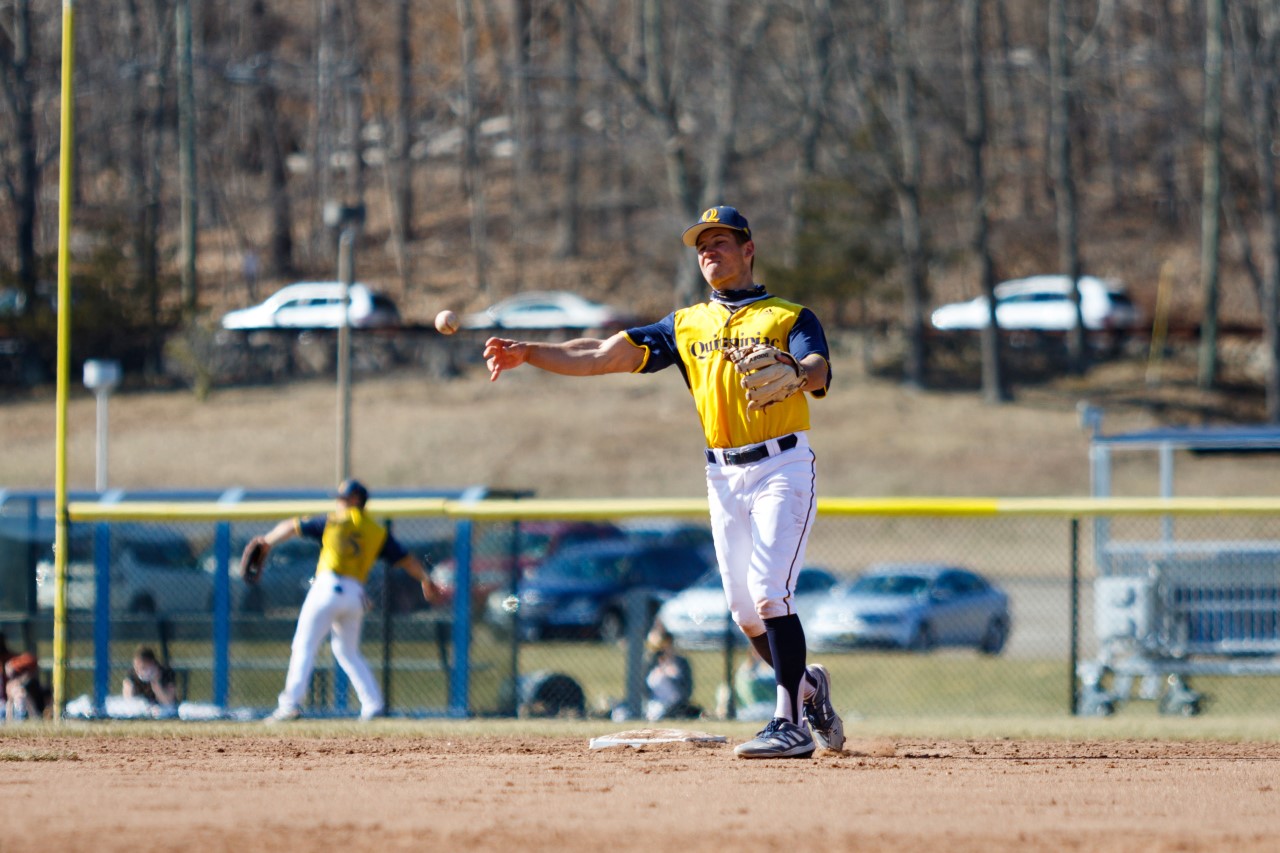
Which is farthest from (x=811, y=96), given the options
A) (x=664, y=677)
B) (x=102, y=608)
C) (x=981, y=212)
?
(x=664, y=677)

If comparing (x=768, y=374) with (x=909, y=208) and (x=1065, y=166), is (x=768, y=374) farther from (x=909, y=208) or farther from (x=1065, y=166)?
(x=1065, y=166)

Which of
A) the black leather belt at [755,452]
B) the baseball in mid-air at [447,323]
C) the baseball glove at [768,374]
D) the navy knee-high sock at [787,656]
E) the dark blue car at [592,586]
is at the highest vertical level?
the baseball in mid-air at [447,323]

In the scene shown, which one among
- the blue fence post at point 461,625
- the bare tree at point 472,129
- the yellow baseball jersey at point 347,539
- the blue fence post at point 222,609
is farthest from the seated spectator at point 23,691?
the bare tree at point 472,129

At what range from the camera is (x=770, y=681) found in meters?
13.6

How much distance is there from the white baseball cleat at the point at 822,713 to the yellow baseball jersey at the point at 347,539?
5.39 m

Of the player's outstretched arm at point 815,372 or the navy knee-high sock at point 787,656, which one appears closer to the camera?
the player's outstretched arm at point 815,372

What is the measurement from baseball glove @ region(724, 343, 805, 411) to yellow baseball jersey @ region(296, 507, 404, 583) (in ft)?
19.9

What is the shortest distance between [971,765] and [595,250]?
47.3 meters

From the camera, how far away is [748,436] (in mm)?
6539

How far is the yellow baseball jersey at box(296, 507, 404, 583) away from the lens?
11.6 meters

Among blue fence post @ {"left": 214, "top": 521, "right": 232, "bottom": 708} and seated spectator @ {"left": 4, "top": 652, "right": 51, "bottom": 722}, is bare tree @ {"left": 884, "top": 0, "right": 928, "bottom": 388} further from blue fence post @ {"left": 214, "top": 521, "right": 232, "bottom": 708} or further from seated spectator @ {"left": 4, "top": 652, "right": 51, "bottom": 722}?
seated spectator @ {"left": 4, "top": 652, "right": 51, "bottom": 722}

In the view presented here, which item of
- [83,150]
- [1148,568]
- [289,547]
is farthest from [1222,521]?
[83,150]

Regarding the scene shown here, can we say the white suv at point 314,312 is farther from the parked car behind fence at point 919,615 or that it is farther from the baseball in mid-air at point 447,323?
the baseball in mid-air at point 447,323

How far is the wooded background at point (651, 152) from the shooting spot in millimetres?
38562
